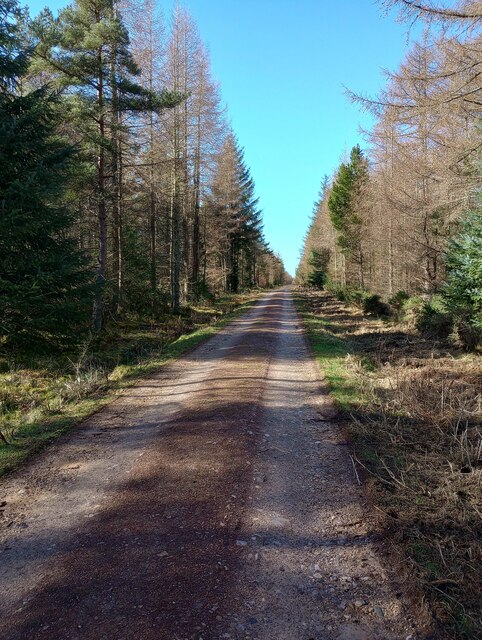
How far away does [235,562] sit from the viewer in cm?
315

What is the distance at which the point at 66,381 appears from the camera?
8852 millimetres

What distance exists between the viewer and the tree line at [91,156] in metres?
9.29

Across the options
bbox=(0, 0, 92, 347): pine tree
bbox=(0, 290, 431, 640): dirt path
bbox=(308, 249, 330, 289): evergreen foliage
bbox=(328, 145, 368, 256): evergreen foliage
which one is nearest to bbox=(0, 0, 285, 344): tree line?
bbox=(0, 0, 92, 347): pine tree

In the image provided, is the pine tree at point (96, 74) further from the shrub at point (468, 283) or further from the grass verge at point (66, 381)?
the shrub at point (468, 283)

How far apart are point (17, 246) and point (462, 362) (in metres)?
10.4

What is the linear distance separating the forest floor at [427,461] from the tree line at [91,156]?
Result: 22.5 feet

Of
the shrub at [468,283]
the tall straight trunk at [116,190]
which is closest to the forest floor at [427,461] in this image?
the shrub at [468,283]

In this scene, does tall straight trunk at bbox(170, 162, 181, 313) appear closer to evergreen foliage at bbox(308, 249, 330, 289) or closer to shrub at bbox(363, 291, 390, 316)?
shrub at bbox(363, 291, 390, 316)

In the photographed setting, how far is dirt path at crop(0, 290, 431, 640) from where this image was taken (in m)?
2.62

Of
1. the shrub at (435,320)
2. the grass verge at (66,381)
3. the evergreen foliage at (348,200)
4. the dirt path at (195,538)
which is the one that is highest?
the evergreen foliage at (348,200)

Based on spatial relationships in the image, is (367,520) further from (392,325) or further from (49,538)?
(392,325)

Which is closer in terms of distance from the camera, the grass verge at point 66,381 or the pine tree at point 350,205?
the grass verge at point 66,381

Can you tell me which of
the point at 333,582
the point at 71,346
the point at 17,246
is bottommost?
the point at 333,582

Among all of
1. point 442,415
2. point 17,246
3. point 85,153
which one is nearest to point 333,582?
point 442,415
